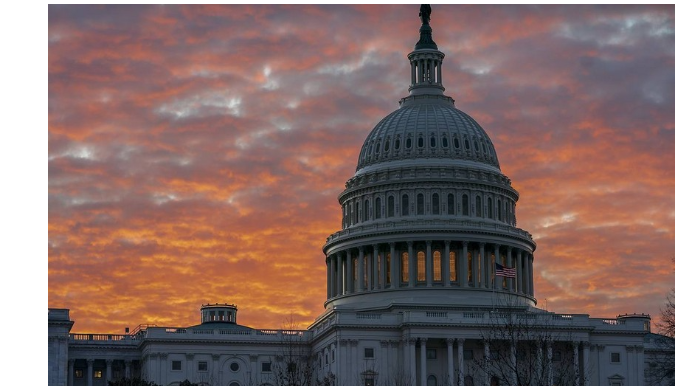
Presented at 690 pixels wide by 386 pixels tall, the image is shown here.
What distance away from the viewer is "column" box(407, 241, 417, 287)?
16488 centimetres

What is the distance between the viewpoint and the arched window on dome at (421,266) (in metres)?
166

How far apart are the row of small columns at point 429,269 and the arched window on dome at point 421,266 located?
92 centimetres

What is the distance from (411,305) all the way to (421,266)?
1194 centimetres

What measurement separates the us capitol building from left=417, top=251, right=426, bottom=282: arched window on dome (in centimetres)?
18

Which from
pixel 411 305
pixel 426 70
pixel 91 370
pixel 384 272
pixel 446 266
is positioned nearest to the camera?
pixel 411 305

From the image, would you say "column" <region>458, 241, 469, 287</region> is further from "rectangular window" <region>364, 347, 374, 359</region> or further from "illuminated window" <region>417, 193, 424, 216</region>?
"rectangular window" <region>364, 347, 374, 359</region>

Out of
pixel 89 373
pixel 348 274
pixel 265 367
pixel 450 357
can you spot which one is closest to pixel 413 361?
pixel 450 357

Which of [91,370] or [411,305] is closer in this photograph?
[411,305]

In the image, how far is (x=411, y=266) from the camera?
166 meters

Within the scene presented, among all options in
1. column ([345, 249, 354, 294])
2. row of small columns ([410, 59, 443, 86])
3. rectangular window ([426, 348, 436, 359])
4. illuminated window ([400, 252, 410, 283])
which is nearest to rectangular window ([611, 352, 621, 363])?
rectangular window ([426, 348, 436, 359])

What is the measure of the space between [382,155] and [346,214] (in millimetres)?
9582

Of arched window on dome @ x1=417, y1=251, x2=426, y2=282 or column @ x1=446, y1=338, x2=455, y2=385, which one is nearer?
column @ x1=446, y1=338, x2=455, y2=385

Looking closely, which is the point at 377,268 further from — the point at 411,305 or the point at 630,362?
the point at 630,362
